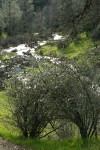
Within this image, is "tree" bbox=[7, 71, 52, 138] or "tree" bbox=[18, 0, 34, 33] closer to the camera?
"tree" bbox=[7, 71, 52, 138]

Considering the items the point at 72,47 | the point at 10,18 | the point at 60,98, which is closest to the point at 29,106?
the point at 60,98

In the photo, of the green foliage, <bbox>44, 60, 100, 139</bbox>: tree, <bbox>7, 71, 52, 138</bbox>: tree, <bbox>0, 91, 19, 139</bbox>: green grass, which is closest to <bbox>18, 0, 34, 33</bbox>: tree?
the green foliage

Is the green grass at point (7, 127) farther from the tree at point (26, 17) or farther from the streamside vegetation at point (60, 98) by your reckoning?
the tree at point (26, 17)

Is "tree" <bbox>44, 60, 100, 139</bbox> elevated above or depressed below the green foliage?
above

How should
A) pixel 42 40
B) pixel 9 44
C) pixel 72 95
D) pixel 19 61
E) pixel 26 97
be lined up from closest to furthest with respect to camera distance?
1. pixel 72 95
2. pixel 26 97
3. pixel 19 61
4. pixel 9 44
5. pixel 42 40

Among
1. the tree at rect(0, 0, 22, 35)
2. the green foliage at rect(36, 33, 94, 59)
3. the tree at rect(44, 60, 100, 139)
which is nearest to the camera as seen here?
the tree at rect(44, 60, 100, 139)

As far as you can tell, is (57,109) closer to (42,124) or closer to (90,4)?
(42,124)

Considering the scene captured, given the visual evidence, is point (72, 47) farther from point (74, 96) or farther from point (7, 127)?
point (74, 96)

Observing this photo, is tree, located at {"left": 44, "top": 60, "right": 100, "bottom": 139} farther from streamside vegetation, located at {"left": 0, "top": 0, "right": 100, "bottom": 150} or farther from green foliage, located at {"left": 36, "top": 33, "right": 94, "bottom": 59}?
green foliage, located at {"left": 36, "top": 33, "right": 94, "bottom": 59}

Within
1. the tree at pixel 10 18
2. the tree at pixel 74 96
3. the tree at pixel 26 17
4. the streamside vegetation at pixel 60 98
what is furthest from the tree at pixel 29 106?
the tree at pixel 26 17

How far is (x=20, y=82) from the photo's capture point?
1647 cm

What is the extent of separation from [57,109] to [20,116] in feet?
6.29

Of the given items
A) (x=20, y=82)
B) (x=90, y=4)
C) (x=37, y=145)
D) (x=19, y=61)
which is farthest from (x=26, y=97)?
(x=19, y=61)

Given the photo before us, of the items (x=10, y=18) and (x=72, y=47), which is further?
(x=10, y=18)
